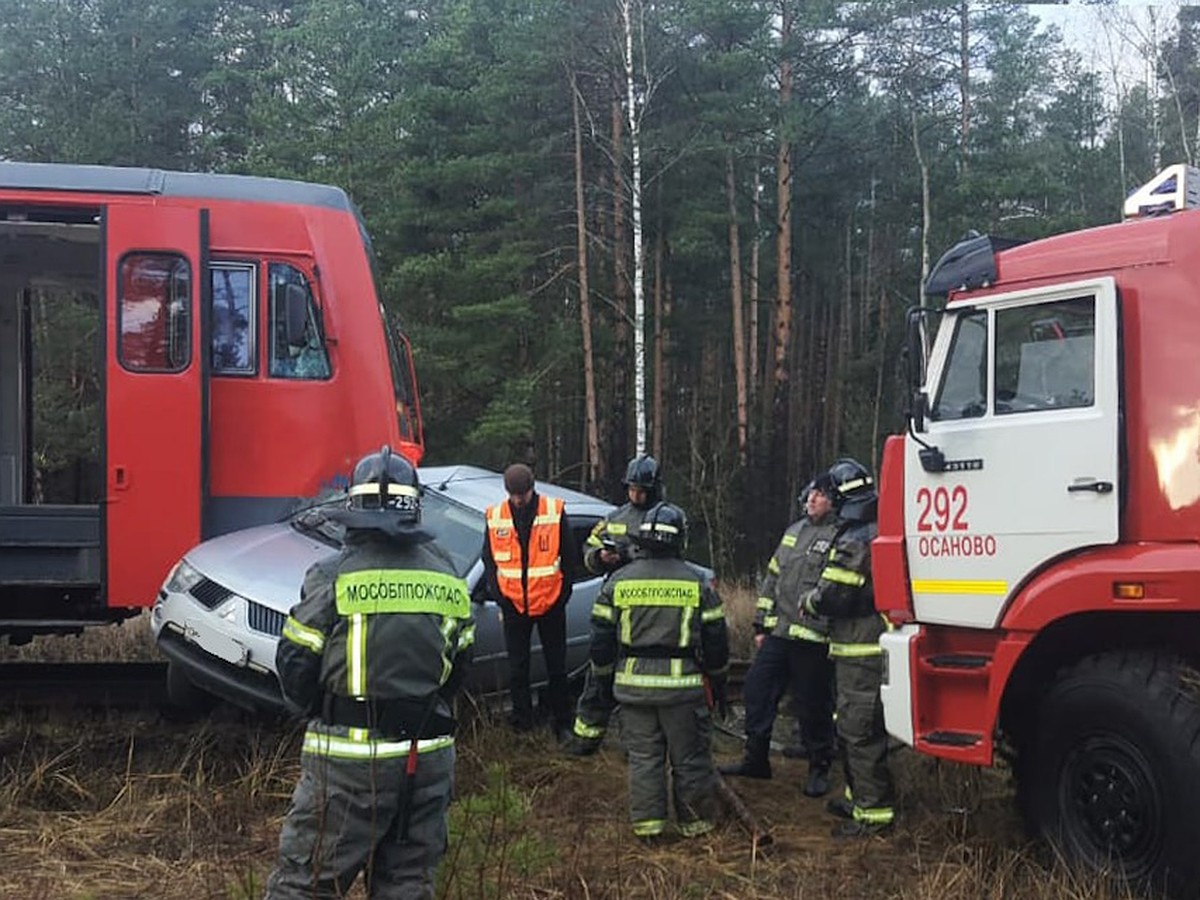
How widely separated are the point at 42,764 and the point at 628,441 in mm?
20683

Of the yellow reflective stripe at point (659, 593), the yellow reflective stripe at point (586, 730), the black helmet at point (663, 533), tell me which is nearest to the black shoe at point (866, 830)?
the yellow reflective stripe at point (659, 593)

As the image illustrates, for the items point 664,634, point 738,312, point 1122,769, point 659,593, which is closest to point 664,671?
point 664,634

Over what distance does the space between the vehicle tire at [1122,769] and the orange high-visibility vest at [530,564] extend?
9.35 ft

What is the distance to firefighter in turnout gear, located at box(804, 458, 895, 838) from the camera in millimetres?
5605

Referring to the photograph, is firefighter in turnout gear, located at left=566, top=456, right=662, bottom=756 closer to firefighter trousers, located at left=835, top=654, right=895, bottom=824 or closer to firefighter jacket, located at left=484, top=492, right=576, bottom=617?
firefighter jacket, located at left=484, top=492, right=576, bottom=617

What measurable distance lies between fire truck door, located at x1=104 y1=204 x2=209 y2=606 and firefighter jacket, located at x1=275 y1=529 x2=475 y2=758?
3.99 metres

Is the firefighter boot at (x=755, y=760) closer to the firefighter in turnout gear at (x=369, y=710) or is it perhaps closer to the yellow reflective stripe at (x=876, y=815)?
the yellow reflective stripe at (x=876, y=815)

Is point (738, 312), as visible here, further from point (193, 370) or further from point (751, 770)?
point (751, 770)

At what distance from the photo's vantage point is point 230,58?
2722cm

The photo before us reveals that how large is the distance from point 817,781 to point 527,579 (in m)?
1.93

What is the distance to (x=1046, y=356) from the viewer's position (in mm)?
4988

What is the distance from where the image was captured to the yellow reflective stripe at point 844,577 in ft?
19.1

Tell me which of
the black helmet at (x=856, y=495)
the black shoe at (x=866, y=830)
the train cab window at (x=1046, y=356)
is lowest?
the black shoe at (x=866, y=830)

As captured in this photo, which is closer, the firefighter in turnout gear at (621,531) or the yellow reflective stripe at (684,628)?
the yellow reflective stripe at (684,628)
